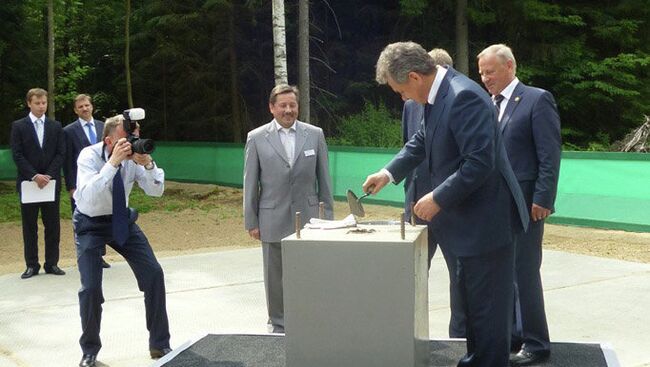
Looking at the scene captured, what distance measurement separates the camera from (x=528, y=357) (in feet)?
16.7

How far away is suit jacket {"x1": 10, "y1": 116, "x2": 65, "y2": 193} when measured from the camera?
906cm

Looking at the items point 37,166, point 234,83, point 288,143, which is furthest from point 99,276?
point 234,83

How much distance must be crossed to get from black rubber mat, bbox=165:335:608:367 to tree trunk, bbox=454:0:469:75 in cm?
1958

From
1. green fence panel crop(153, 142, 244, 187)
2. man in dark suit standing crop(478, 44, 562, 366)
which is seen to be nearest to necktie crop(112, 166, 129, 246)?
man in dark suit standing crop(478, 44, 562, 366)

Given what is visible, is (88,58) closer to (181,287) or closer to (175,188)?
(175,188)

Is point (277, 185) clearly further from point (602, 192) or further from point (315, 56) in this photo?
point (315, 56)

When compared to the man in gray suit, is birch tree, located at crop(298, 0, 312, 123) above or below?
above

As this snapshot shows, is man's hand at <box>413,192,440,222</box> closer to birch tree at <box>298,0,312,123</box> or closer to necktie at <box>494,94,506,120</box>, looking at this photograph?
necktie at <box>494,94,506,120</box>

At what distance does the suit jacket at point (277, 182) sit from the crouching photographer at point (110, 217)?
802mm

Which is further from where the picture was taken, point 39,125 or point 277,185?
point 39,125

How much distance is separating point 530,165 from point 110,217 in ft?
8.76

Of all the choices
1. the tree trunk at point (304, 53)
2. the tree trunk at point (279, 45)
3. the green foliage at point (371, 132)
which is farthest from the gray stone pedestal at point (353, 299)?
the green foliage at point (371, 132)

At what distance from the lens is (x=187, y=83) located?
31188 millimetres

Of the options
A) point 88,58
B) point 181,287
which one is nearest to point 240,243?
point 181,287
